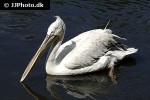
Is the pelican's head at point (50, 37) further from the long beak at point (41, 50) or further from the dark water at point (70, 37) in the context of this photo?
the dark water at point (70, 37)

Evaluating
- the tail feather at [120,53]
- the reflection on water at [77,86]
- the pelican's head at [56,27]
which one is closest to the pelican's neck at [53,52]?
the pelican's head at [56,27]

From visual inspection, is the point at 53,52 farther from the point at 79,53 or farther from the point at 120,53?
the point at 120,53

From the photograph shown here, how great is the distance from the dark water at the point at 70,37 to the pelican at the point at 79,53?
0.19 meters

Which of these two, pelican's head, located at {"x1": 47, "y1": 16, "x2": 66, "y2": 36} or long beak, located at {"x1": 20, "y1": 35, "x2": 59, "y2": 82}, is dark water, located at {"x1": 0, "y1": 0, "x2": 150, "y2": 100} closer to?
long beak, located at {"x1": 20, "y1": 35, "x2": 59, "y2": 82}

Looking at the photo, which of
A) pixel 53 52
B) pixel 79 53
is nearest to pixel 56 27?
pixel 53 52

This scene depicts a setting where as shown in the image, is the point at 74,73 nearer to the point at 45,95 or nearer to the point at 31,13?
the point at 45,95

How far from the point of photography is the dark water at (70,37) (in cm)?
806

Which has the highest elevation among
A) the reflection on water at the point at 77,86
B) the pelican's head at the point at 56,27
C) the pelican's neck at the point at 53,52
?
the pelican's head at the point at 56,27

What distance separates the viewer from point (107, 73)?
8992 mm

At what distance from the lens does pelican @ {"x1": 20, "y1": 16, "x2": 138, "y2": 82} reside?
8406mm

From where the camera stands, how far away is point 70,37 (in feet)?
33.5

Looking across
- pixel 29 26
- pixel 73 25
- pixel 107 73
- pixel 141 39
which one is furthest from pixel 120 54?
pixel 29 26

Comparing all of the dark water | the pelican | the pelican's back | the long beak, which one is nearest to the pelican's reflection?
the dark water

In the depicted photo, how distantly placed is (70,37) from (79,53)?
64.4 inches
